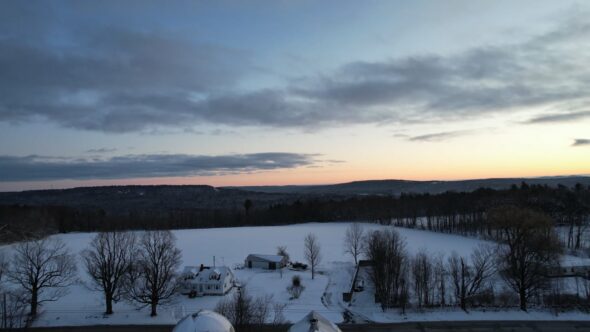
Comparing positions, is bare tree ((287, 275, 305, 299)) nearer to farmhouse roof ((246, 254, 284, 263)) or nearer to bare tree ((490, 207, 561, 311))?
farmhouse roof ((246, 254, 284, 263))

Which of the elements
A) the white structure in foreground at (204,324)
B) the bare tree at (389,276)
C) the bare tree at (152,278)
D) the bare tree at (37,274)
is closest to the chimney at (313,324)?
the white structure in foreground at (204,324)

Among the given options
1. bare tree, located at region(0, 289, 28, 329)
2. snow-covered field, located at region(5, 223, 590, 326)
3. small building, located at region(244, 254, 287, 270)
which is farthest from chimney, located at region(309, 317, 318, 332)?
small building, located at region(244, 254, 287, 270)

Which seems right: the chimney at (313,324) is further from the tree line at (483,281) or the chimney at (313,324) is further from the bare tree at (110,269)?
the bare tree at (110,269)

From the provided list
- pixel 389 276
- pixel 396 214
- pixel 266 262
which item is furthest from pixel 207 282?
pixel 396 214

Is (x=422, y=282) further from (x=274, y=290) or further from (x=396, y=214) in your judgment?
(x=396, y=214)

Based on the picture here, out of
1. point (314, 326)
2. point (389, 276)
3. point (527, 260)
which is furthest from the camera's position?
point (527, 260)
